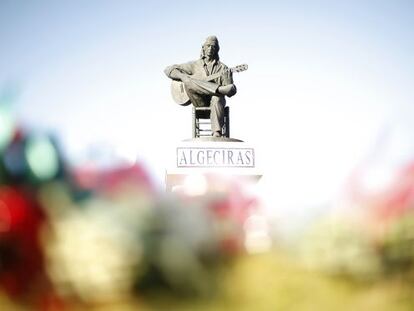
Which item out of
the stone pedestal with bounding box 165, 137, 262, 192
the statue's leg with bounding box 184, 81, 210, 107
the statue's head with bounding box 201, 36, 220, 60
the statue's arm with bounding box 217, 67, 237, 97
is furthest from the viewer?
the statue's head with bounding box 201, 36, 220, 60

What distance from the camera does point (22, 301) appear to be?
514mm

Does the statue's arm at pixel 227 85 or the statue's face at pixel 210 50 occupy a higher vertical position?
the statue's face at pixel 210 50

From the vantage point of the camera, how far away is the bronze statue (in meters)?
4.27

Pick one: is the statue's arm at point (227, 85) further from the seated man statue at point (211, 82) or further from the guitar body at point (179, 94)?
the guitar body at point (179, 94)

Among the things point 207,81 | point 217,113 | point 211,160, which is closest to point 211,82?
point 207,81

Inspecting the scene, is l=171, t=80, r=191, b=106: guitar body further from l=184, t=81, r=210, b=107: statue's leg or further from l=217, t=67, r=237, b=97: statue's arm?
l=217, t=67, r=237, b=97: statue's arm

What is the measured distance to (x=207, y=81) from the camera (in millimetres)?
4336

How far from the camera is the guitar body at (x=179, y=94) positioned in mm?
4543

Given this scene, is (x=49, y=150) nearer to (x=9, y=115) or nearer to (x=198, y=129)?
(x=9, y=115)

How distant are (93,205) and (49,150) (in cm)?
9

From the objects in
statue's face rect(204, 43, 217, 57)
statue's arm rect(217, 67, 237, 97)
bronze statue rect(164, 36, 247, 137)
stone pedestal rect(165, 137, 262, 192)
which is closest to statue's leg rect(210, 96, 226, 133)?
bronze statue rect(164, 36, 247, 137)

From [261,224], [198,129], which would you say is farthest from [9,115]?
[198,129]

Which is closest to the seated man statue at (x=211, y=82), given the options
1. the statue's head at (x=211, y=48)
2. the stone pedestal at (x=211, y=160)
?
the statue's head at (x=211, y=48)

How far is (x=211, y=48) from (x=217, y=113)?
2.29ft
